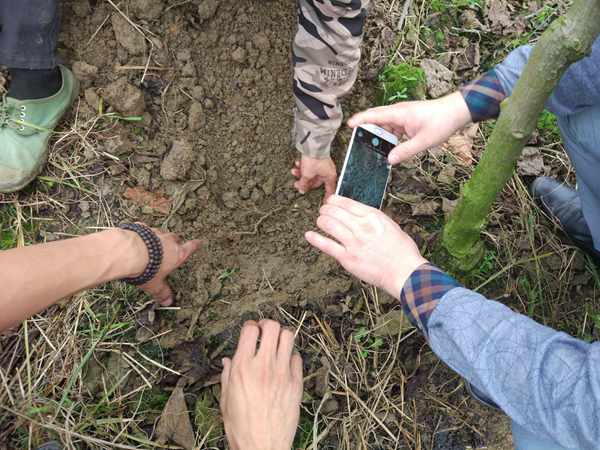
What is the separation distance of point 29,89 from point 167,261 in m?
0.81

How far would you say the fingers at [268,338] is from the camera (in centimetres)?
168

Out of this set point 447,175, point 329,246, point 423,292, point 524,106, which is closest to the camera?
point 524,106

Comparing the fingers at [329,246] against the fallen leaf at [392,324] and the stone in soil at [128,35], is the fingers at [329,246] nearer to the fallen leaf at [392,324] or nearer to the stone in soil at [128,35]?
the fallen leaf at [392,324]

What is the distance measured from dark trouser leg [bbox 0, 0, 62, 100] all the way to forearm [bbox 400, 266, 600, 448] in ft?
4.67

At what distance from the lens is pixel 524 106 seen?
1.07 meters

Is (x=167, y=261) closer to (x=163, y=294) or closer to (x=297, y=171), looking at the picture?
(x=163, y=294)

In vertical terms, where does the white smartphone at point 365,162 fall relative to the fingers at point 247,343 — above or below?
above

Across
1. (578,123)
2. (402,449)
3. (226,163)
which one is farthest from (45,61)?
(402,449)

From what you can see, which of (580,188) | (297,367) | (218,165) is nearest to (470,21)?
(580,188)

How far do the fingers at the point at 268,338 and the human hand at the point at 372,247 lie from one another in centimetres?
53

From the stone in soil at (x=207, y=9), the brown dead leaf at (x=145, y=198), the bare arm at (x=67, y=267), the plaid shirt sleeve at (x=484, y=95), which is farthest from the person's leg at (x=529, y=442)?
the stone in soil at (x=207, y=9)

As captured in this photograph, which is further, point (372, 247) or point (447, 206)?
point (447, 206)

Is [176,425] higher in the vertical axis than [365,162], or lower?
lower

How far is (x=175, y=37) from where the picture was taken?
188cm
